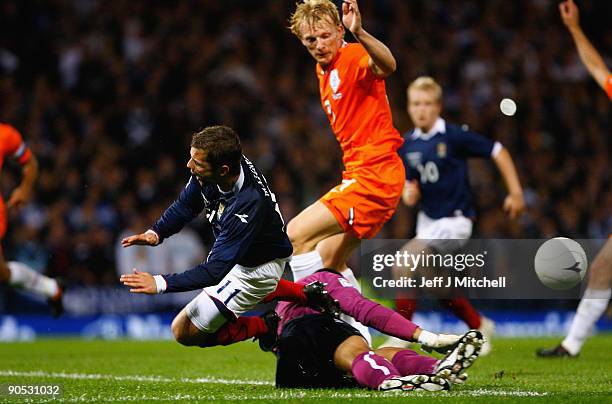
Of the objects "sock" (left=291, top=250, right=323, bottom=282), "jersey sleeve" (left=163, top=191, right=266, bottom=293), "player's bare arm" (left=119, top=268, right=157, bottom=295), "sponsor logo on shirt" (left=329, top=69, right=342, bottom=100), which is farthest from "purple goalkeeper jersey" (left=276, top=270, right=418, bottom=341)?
"sponsor logo on shirt" (left=329, top=69, right=342, bottom=100)

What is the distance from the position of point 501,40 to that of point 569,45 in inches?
49.0

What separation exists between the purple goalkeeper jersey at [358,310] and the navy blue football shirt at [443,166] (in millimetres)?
3480

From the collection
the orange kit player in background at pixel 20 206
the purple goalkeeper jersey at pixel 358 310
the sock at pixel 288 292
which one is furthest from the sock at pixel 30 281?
the purple goalkeeper jersey at pixel 358 310

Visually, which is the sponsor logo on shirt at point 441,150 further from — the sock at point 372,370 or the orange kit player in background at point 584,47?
the sock at point 372,370

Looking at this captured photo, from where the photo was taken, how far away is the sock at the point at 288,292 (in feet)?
18.7

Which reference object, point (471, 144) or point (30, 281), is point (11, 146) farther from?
point (471, 144)

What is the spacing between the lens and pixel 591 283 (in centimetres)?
797

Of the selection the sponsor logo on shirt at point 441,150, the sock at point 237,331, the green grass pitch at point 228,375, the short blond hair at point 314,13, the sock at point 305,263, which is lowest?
the green grass pitch at point 228,375

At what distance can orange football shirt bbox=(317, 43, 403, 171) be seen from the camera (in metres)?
6.80

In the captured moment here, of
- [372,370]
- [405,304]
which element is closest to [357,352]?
[372,370]

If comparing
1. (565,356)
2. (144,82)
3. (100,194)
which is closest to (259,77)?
(144,82)

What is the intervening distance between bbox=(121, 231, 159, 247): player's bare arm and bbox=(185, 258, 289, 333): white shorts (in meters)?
0.45

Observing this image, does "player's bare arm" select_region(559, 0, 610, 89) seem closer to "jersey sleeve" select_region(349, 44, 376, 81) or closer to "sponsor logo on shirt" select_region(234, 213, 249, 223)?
"jersey sleeve" select_region(349, 44, 376, 81)

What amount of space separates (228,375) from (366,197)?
154 cm
